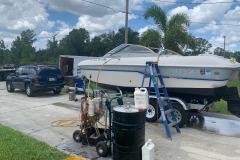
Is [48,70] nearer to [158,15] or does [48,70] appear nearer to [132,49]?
[132,49]

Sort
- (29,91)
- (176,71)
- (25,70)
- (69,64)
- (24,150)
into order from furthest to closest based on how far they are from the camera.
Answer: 1. (69,64)
2. (25,70)
3. (29,91)
4. (176,71)
5. (24,150)

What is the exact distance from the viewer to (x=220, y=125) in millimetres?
6832

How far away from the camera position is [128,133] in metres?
3.95

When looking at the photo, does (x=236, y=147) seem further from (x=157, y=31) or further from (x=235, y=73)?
(x=157, y=31)

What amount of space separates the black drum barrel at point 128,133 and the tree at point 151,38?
36.2 feet

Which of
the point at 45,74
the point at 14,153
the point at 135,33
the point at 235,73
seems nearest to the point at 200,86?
the point at 235,73

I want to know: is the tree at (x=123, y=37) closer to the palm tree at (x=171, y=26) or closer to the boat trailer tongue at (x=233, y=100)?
the palm tree at (x=171, y=26)

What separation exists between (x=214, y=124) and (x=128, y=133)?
4.08 metres

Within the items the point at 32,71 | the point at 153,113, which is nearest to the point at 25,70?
the point at 32,71

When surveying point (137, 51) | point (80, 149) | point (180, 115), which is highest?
point (137, 51)

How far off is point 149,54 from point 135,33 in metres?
34.9

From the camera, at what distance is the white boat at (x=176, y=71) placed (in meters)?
5.96

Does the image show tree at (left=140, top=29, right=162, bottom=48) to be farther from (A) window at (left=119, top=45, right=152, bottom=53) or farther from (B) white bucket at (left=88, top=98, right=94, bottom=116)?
(B) white bucket at (left=88, top=98, right=94, bottom=116)

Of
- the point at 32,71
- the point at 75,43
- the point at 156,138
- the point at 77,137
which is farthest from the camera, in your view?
the point at 75,43
